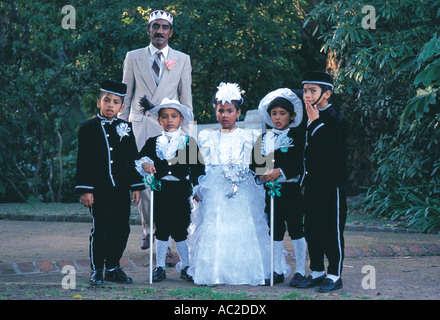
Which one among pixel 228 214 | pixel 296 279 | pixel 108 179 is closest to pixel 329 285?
pixel 296 279

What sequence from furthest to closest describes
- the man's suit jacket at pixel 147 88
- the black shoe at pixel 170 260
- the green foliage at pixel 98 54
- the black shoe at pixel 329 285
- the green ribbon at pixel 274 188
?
the green foliage at pixel 98 54 → the man's suit jacket at pixel 147 88 → the black shoe at pixel 170 260 → the green ribbon at pixel 274 188 → the black shoe at pixel 329 285

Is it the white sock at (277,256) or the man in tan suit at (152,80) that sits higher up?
the man in tan suit at (152,80)

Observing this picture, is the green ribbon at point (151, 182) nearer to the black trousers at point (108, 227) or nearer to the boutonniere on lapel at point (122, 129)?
the black trousers at point (108, 227)

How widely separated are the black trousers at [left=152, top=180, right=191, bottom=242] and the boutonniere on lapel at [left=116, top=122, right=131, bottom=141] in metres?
0.53

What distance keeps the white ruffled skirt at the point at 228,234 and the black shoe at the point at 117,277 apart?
531 millimetres

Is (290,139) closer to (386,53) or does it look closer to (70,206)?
(386,53)

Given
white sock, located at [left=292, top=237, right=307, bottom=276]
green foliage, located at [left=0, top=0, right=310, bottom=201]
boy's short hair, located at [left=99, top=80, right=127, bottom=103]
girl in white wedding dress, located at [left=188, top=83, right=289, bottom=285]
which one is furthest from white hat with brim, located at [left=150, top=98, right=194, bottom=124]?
green foliage, located at [left=0, top=0, right=310, bottom=201]

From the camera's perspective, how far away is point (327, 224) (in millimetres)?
5613

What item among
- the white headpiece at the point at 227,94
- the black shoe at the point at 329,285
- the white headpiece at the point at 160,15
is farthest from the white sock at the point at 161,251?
the white headpiece at the point at 160,15

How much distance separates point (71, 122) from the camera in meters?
20.0

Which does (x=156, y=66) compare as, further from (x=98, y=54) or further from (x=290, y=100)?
(x=98, y=54)

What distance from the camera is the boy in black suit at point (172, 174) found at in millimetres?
6152
